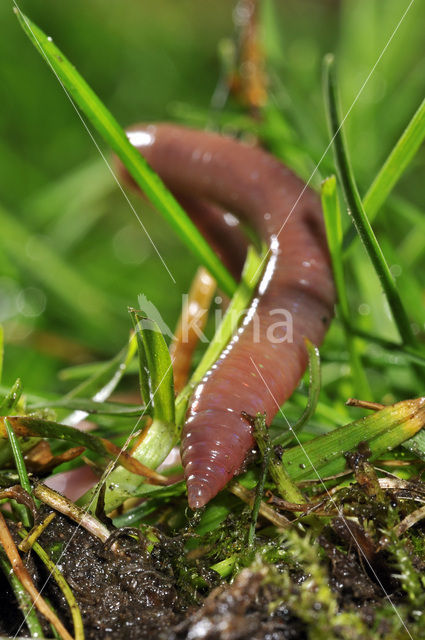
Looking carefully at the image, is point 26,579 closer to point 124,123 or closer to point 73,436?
point 73,436

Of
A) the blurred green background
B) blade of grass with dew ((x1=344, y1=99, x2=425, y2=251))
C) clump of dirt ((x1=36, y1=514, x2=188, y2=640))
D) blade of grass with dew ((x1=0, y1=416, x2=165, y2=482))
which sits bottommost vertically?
clump of dirt ((x1=36, y1=514, x2=188, y2=640))

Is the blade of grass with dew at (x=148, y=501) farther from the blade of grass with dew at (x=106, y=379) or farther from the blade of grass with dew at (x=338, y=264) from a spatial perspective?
the blade of grass with dew at (x=338, y=264)

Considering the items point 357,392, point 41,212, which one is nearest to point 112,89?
point 41,212

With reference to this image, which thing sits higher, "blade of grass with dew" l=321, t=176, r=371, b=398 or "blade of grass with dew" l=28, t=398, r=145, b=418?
"blade of grass with dew" l=321, t=176, r=371, b=398


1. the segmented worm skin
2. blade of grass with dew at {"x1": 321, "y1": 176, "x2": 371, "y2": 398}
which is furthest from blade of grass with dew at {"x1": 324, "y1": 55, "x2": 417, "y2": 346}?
the segmented worm skin

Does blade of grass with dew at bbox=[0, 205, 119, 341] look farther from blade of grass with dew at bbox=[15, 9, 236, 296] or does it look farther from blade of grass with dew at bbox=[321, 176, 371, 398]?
blade of grass with dew at bbox=[321, 176, 371, 398]
